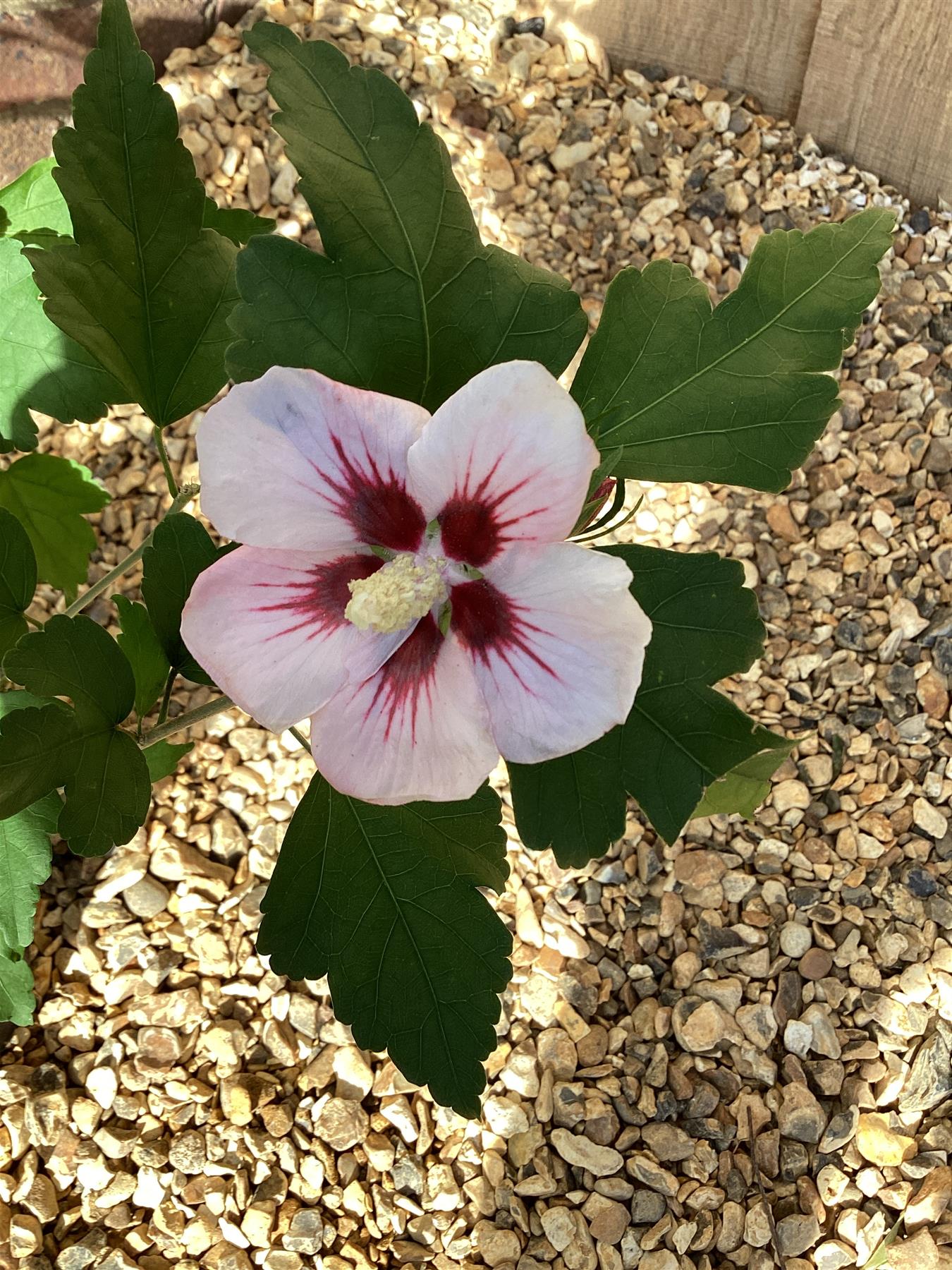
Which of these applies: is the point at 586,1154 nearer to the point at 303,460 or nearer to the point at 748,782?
the point at 748,782

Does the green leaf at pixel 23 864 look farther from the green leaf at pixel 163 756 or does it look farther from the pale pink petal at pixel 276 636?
the pale pink petal at pixel 276 636

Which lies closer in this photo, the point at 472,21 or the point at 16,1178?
the point at 16,1178

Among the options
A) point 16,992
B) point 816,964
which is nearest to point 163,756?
point 16,992

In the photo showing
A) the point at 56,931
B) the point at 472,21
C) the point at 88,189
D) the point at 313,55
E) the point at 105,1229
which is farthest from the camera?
Result: the point at 472,21

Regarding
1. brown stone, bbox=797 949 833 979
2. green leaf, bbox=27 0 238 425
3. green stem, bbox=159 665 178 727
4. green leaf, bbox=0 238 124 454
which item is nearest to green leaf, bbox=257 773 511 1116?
green stem, bbox=159 665 178 727

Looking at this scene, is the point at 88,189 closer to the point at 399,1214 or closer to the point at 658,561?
the point at 658,561

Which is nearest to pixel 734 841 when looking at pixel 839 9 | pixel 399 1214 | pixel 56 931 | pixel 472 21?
pixel 399 1214
